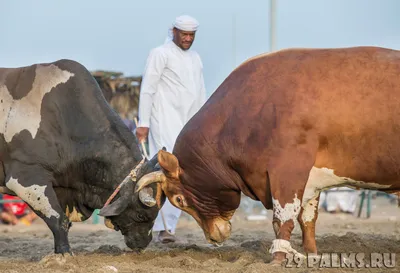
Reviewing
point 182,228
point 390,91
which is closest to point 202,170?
point 390,91

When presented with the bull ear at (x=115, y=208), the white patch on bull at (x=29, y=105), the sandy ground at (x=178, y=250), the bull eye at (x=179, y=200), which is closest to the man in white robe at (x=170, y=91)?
the sandy ground at (x=178, y=250)

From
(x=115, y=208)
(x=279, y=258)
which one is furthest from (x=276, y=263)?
(x=115, y=208)

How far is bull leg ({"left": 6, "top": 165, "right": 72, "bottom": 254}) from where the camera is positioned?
7.50 metres

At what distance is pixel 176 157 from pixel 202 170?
0.93 feet

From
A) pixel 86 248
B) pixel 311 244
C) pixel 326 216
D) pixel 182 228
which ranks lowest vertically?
pixel 326 216

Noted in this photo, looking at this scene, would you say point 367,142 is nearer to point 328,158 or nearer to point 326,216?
point 328,158

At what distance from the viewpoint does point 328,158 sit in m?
6.77

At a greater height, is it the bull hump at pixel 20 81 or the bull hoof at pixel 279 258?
the bull hump at pixel 20 81

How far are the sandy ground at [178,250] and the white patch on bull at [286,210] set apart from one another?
385 millimetres

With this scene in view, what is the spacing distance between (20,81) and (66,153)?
2.70 ft

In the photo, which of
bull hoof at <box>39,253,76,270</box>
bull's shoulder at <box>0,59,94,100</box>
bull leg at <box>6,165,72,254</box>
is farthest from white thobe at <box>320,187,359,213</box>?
bull hoof at <box>39,253,76,270</box>

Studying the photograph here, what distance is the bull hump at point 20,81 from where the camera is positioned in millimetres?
7816

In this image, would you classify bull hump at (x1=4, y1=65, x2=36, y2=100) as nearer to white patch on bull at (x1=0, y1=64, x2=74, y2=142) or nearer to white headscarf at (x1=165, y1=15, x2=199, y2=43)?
white patch on bull at (x1=0, y1=64, x2=74, y2=142)

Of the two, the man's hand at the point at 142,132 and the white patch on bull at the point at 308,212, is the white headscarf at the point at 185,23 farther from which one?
the white patch on bull at the point at 308,212
